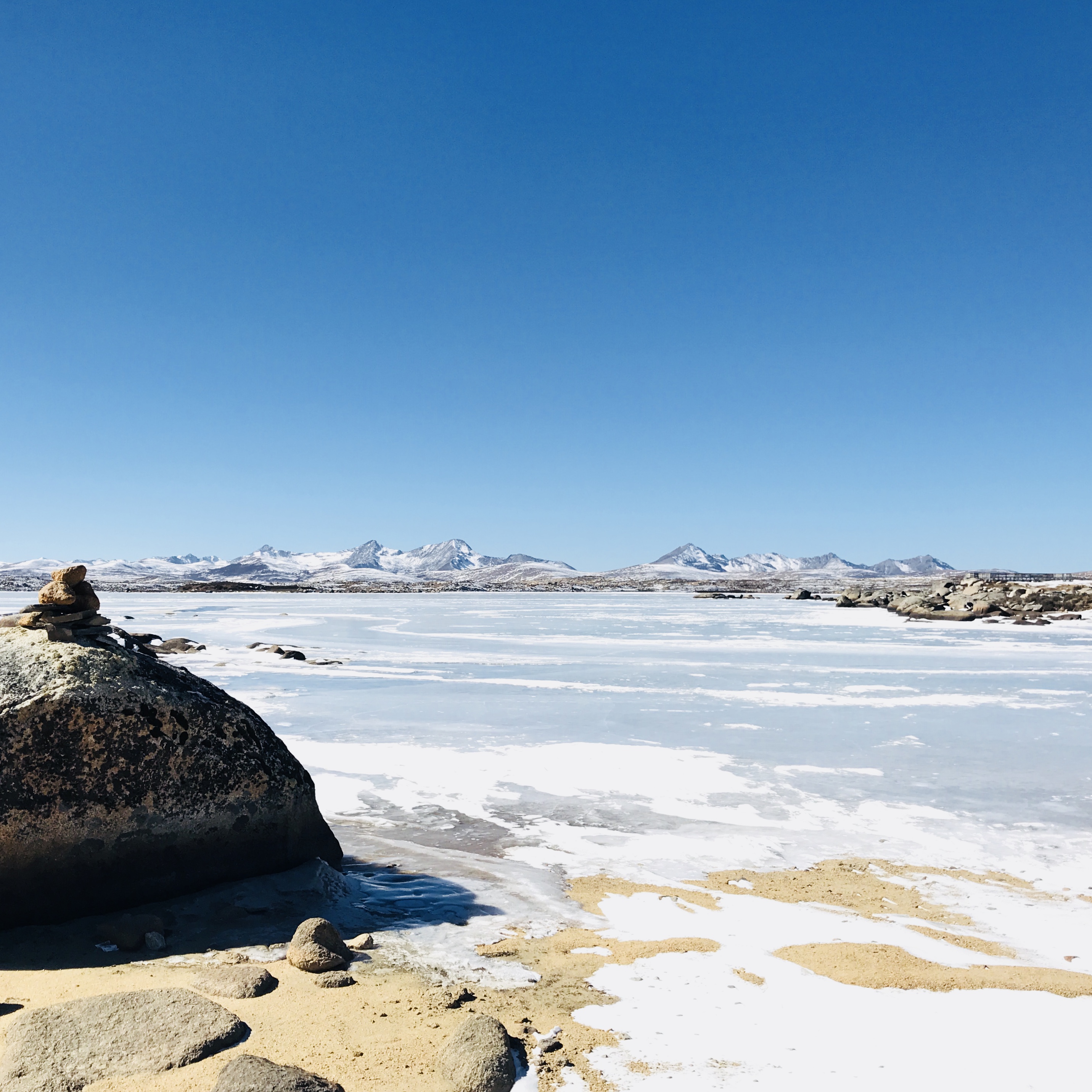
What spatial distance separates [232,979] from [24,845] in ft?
5.18

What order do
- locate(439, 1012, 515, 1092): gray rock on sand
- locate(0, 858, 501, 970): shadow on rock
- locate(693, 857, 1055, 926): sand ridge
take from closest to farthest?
locate(439, 1012, 515, 1092): gray rock on sand
locate(0, 858, 501, 970): shadow on rock
locate(693, 857, 1055, 926): sand ridge

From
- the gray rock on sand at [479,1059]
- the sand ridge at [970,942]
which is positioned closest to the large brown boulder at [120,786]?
the gray rock on sand at [479,1059]

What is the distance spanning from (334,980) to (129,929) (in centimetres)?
128

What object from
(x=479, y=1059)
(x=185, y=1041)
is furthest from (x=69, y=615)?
(x=479, y=1059)

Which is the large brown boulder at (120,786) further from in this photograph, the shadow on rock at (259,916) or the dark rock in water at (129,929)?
the dark rock in water at (129,929)

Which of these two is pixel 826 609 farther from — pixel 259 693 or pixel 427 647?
pixel 259 693

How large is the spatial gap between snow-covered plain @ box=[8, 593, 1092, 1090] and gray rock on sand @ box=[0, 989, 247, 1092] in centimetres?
127

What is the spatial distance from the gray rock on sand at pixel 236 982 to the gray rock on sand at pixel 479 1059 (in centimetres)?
105

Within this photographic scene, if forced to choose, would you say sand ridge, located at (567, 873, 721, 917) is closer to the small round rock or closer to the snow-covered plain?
the snow-covered plain

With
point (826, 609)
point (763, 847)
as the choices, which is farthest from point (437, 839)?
point (826, 609)

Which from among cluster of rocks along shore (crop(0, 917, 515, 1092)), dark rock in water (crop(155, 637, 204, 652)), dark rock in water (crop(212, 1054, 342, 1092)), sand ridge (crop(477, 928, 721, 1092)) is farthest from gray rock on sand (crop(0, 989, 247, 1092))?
dark rock in water (crop(155, 637, 204, 652))

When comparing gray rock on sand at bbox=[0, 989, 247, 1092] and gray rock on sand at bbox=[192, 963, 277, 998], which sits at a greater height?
gray rock on sand at bbox=[0, 989, 247, 1092]

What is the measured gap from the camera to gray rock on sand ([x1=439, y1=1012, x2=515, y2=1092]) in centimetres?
Answer: 299

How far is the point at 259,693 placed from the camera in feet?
46.1
